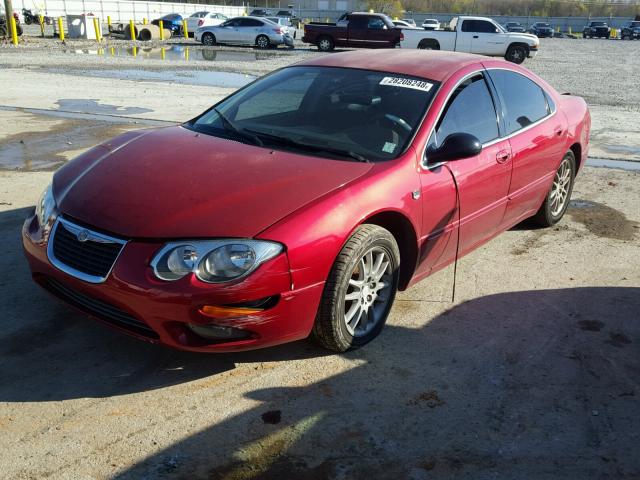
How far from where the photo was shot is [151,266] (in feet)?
9.77

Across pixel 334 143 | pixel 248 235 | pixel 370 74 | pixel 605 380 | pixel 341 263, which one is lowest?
pixel 605 380

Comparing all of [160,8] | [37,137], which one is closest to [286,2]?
[160,8]

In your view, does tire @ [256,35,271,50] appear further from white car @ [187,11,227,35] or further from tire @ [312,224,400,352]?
tire @ [312,224,400,352]

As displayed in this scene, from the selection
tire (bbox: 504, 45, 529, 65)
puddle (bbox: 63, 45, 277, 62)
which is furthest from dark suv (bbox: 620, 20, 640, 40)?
puddle (bbox: 63, 45, 277, 62)

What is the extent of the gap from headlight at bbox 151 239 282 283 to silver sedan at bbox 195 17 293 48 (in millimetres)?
28355

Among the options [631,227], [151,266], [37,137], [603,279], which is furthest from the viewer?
Result: [37,137]

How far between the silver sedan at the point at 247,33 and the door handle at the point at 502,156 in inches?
1057

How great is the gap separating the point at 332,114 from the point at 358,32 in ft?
82.1

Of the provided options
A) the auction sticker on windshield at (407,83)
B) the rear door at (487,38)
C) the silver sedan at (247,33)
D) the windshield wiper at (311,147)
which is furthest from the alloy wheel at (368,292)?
the silver sedan at (247,33)

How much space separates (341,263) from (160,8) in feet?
230

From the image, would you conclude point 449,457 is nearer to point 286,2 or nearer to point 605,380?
point 605,380

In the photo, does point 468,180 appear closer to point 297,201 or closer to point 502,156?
point 502,156

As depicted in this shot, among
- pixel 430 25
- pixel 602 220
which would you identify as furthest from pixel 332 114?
pixel 430 25

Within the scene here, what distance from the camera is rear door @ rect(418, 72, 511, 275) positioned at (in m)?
3.93
